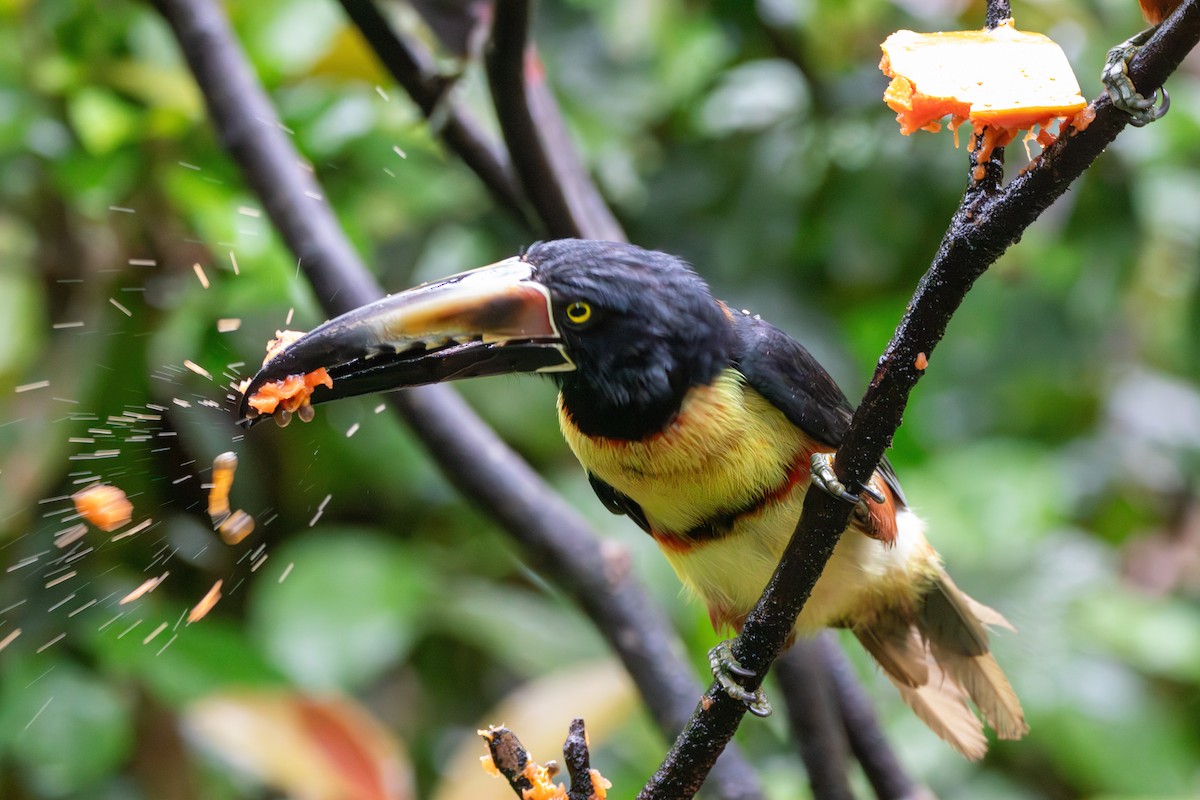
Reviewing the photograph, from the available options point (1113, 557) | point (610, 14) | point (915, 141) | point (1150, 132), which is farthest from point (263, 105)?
point (1113, 557)

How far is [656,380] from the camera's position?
3.98 feet

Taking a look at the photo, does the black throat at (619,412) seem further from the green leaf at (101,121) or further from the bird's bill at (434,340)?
the green leaf at (101,121)

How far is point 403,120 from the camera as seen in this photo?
259 centimetres

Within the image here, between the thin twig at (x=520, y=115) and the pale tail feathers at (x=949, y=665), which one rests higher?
the thin twig at (x=520, y=115)

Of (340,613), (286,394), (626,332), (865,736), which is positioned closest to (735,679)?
(626,332)

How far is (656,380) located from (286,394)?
363mm

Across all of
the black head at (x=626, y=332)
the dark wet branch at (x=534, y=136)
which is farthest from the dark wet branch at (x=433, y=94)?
the black head at (x=626, y=332)

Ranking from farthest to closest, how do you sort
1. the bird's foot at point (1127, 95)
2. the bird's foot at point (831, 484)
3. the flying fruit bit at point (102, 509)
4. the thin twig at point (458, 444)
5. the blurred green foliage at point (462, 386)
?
the blurred green foliage at point (462, 386)
the thin twig at point (458, 444)
the flying fruit bit at point (102, 509)
the bird's foot at point (831, 484)
the bird's foot at point (1127, 95)

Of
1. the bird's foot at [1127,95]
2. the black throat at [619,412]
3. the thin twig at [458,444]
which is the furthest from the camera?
the thin twig at [458,444]

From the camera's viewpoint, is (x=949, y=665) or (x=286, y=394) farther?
(x=949, y=665)

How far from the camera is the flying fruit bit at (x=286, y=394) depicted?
1.10 meters

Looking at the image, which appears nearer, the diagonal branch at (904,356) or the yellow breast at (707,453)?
the diagonal branch at (904,356)

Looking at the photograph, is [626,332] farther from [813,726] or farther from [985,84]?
[813,726]

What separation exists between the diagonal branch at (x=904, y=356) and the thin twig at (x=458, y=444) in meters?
0.70
